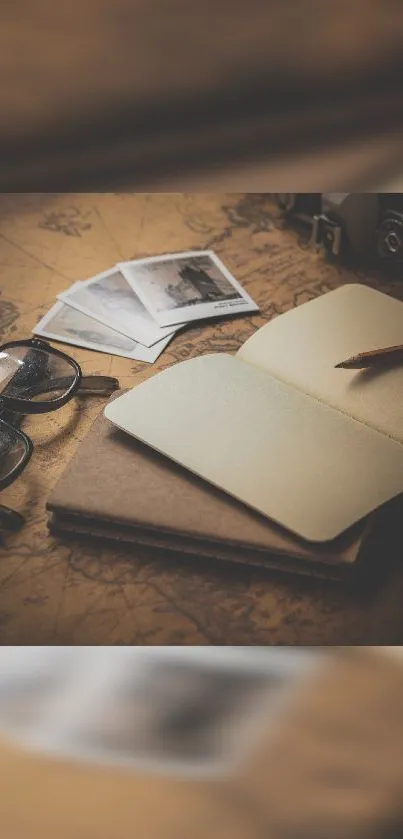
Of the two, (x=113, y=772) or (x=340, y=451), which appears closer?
(x=113, y=772)

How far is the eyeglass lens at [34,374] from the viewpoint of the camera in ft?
2.89

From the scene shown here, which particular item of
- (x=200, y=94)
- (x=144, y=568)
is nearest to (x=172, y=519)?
(x=144, y=568)

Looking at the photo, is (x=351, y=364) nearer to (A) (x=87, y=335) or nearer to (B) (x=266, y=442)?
(B) (x=266, y=442)

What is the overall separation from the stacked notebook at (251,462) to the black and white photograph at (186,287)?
0.52ft

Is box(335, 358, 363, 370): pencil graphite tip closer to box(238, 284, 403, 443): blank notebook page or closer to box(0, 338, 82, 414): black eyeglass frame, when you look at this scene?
box(238, 284, 403, 443): blank notebook page

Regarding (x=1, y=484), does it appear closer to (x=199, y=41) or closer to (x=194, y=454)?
(x=194, y=454)

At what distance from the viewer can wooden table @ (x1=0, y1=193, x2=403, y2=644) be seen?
2.06ft

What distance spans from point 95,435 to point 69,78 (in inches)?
25.5

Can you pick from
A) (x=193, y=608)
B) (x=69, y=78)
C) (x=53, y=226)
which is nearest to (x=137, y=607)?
(x=193, y=608)

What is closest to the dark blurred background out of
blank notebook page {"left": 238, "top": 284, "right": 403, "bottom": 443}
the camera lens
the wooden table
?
the wooden table

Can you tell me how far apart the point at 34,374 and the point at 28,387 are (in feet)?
0.06

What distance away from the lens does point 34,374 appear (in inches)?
35.5

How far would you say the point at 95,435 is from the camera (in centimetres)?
77

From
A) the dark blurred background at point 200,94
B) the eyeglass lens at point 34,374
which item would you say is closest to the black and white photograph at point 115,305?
the eyeglass lens at point 34,374
